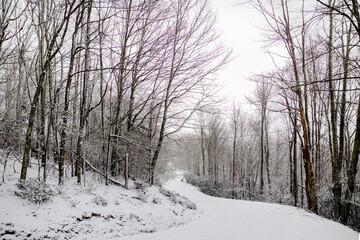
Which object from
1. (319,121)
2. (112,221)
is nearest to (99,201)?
(112,221)

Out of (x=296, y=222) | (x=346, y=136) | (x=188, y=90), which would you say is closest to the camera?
(x=296, y=222)

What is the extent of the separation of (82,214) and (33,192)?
1.19m

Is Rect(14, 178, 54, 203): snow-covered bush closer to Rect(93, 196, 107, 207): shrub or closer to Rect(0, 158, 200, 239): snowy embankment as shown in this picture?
Rect(0, 158, 200, 239): snowy embankment

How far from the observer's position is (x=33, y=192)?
431cm

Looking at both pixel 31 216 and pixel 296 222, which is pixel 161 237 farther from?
pixel 296 222

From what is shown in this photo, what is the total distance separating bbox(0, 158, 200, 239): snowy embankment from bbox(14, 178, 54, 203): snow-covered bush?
0.28ft

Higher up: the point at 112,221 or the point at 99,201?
the point at 99,201

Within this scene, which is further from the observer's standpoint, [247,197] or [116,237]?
[247,197]

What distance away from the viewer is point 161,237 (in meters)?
4.62

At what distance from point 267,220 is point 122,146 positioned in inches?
230

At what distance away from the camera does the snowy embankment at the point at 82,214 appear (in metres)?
3.68

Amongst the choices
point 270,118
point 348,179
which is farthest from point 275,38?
point 270,118

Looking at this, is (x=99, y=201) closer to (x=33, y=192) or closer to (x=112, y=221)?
(x=112, y=221)

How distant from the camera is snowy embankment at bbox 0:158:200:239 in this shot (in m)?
3.68
